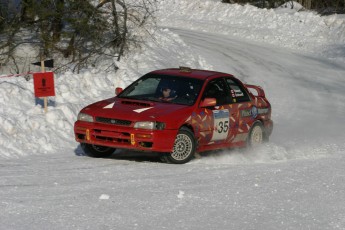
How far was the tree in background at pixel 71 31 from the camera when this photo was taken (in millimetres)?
21781

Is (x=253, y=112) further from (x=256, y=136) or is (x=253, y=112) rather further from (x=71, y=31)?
(x=71, y=31)

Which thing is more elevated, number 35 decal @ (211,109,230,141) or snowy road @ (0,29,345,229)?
number 35 decal @ (211,109,230,141)

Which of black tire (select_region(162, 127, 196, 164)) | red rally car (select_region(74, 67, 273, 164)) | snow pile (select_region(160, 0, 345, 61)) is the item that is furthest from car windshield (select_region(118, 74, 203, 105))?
snow pile (select_region(160, 0, 345, 61))

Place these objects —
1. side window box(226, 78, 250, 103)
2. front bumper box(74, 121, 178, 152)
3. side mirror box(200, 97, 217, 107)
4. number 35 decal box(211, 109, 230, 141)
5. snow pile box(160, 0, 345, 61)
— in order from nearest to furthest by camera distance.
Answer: front bumper box(74, 121, 178, 152) → side mirror box(200, 97, 217, 107) → number 35 decal box(211, 109, 230, 141) → side window box(226, 78, 250, 103) → snow pile box(160, 0, 345, 61)

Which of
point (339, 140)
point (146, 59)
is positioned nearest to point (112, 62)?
point (146, 59)

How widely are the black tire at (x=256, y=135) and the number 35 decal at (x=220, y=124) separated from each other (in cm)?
82

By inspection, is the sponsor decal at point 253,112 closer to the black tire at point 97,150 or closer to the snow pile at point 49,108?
the black tire at point 97,150

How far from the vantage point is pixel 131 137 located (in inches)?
459

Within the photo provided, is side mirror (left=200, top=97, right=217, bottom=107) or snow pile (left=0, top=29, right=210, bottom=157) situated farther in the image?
snow pile (left=0, top=29, right=210, bottom=157)

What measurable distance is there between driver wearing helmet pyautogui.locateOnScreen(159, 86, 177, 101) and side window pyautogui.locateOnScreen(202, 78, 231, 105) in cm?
53

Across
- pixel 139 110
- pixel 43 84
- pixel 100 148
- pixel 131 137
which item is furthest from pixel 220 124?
pixel 43 84

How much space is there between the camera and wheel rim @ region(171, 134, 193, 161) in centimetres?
1192

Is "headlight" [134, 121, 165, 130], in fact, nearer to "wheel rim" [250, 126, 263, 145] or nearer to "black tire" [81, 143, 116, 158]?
"black tire" [81, 143, 116, 158]

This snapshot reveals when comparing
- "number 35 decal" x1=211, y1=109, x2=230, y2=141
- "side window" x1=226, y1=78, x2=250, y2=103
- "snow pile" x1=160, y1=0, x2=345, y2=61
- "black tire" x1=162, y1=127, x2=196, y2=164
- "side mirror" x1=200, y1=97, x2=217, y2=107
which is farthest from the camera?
"snow pile" x1=160, y1=0, x2=345, y2=61
